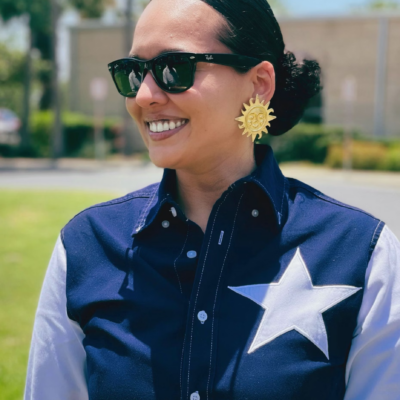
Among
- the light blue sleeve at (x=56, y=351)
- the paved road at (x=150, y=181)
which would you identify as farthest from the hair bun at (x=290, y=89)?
the paved road at (x=150, y=181)

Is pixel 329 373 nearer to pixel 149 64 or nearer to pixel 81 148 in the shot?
pixel 149 64

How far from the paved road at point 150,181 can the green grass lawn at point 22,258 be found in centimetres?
223

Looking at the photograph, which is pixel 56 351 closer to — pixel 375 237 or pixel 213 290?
pixel 213 290

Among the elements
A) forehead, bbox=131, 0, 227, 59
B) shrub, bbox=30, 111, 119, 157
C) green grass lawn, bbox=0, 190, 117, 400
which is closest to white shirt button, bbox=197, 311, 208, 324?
forehead, bbox=131, 0, 227, 59

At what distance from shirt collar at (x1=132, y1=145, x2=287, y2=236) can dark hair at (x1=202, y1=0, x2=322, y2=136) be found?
6.8 inches

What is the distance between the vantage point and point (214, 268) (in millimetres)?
1759

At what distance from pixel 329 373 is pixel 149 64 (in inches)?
40.2

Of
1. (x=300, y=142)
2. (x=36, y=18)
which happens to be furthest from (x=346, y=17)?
(x=36, y=18)

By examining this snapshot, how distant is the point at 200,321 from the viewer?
5.60 ft

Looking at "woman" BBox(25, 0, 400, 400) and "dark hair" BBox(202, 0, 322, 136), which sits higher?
"dark hair" BBox(202, 0, 322, 136)

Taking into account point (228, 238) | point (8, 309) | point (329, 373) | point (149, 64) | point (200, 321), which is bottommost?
point (8, 309)

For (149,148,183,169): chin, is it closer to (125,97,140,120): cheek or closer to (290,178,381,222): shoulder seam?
(125,97,140,120): cheek

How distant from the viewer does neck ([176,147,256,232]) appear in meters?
1.95

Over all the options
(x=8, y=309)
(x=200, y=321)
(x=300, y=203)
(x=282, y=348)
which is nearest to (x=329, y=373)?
(x=282, y=348)
